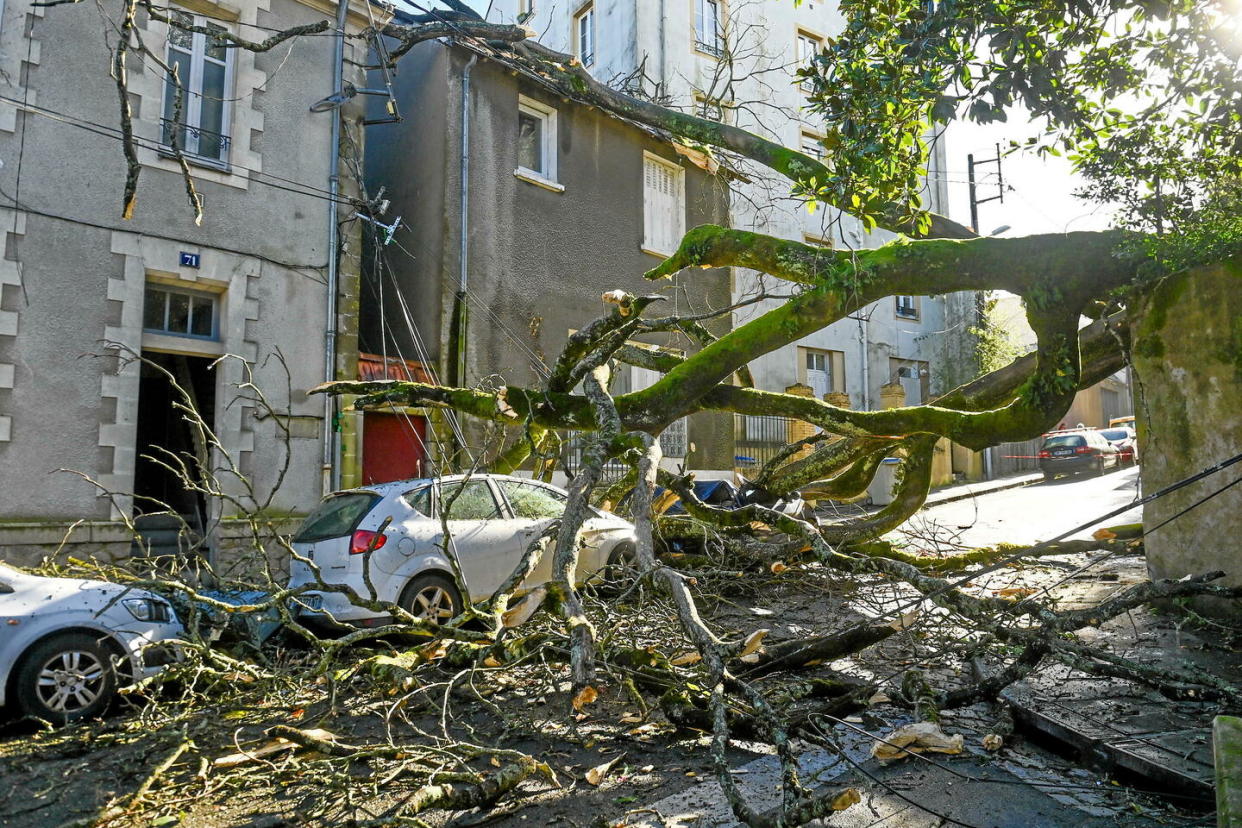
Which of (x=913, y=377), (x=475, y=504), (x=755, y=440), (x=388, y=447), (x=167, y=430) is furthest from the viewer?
(x=913, y=377)

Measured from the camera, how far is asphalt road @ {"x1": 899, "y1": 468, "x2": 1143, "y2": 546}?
13031 millimetres

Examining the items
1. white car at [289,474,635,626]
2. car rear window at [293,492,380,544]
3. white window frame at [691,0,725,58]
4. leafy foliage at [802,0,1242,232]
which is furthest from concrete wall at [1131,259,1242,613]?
white window frame at [691,0,725,58]

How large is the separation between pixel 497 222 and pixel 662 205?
4.42 meters

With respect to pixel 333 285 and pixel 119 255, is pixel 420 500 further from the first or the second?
pixel 119 255

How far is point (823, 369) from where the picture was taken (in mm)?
23391

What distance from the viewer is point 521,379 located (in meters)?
14.0

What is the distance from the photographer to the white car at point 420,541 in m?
7.15

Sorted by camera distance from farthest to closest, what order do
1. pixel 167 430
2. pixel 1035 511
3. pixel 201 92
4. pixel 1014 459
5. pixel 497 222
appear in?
pixel 1014 459 < pixel 1035 511 < pixel 497 222 < pixel 167 430 < pixel 201 92

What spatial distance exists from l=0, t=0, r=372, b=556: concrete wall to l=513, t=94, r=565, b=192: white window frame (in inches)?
157

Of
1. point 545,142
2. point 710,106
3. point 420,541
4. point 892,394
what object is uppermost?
point 545,142

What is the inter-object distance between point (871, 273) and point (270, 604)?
467cm

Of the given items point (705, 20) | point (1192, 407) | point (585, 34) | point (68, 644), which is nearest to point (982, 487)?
point (705, 20)

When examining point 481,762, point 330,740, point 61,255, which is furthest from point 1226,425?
point 61,255

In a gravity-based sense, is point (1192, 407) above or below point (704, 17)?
below
